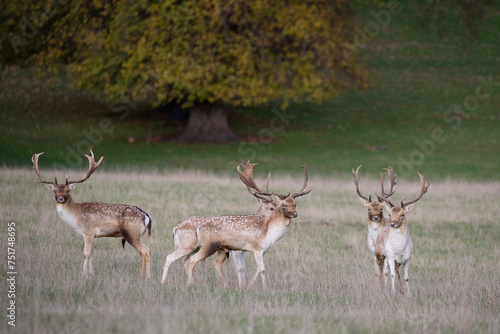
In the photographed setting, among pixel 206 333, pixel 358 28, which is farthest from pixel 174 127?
pixel 206 333

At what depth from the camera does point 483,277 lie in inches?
376

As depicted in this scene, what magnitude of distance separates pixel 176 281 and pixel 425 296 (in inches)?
114

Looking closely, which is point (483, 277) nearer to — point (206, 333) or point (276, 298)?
point (276, 298)

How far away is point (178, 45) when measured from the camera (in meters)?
26.1

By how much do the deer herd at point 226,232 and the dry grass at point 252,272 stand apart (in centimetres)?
26

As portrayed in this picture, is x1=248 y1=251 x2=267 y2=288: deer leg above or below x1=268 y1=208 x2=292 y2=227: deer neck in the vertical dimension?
below

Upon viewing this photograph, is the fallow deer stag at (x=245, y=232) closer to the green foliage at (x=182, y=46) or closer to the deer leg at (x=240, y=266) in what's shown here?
the deer leg at (x=240, y=266)

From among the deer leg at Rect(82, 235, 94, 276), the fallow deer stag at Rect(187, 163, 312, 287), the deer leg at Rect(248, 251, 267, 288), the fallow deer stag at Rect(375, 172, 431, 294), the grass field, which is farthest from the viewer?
the fallow deer stag at Rect(187, 163, 312, 287)

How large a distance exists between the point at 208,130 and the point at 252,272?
20.0 metres

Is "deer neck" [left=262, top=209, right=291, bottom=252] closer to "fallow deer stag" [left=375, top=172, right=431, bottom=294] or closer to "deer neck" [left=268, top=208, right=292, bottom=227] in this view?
"deer neck" [left=268, top=208, right=292, bottom=227]

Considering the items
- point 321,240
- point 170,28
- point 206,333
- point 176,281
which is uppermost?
point 170,28

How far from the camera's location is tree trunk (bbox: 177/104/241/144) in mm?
29344

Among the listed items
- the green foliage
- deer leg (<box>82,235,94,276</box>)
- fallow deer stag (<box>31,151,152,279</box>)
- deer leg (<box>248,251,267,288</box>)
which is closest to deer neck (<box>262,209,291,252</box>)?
deer leg (<box>248,251,267,288</box>)

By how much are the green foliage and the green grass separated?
6.37ft
